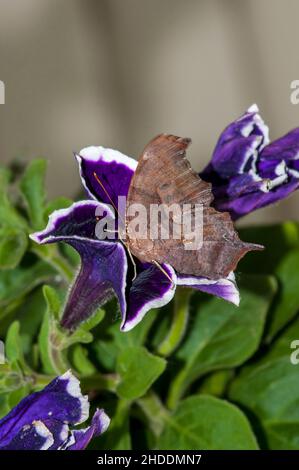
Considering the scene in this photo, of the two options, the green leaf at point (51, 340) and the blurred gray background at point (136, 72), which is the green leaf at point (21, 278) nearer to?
the green leaf at point (51, 340)

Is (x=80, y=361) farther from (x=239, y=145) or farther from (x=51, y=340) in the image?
(x=239, y=145)

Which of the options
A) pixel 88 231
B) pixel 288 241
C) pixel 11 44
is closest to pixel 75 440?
pixel 88 231

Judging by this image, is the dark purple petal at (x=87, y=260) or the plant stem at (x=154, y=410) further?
the plant stem at (x=154, y=410)

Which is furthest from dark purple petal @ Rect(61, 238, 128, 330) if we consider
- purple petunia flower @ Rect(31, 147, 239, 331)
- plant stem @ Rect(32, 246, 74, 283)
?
plant stem @ Rect(32, 246, 74, 283)

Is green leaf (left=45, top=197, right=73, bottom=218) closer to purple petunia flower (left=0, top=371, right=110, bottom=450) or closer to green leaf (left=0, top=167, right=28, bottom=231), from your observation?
green leaf (left=0, top=167, right=28, bottom=231)

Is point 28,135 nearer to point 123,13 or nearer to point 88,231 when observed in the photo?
point 123,13

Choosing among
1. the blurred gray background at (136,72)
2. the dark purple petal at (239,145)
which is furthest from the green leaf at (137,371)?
the blurred gray background at (136,72)
